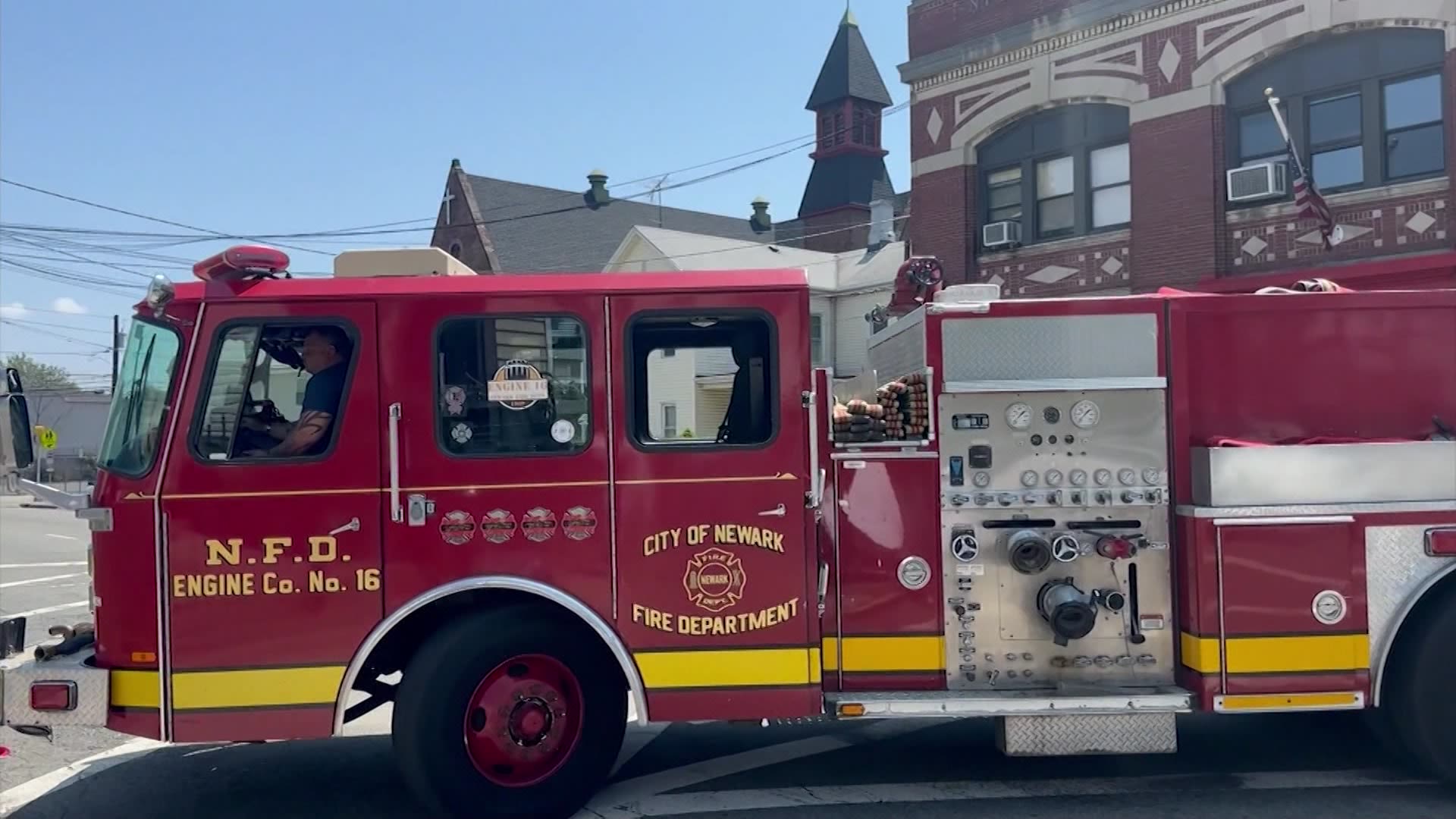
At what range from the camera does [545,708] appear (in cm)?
508

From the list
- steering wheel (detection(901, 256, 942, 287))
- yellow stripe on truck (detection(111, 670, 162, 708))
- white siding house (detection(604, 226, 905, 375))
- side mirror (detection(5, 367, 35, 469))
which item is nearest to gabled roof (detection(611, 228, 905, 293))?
white siding house (detection(604, 226, 905, 375))

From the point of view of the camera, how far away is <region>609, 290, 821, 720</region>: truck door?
16.7ft

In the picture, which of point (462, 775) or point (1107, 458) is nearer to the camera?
point (462, 775)

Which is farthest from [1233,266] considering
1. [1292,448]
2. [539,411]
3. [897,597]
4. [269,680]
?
[269,680]

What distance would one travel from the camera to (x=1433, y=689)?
17.5 feet

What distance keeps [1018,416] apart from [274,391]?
345 centimetres

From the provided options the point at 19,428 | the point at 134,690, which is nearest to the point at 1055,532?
the point at 134,690

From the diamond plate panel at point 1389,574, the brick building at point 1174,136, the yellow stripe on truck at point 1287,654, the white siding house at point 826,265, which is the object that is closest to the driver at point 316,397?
the yellow stripe on truck at point 1287,654

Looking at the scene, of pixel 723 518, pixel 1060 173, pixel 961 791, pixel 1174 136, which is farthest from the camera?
pixel 1060 173

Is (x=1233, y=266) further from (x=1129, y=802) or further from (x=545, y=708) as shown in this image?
(x=545, y=708)

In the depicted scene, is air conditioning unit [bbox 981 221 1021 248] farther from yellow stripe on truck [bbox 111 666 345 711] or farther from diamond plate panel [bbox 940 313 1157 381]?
yellow stripe on truck [bbox 111 666 345 711]

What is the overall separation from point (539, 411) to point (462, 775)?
162cm

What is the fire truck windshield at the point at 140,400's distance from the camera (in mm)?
5000

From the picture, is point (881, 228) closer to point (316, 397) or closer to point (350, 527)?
point (316, 397)
